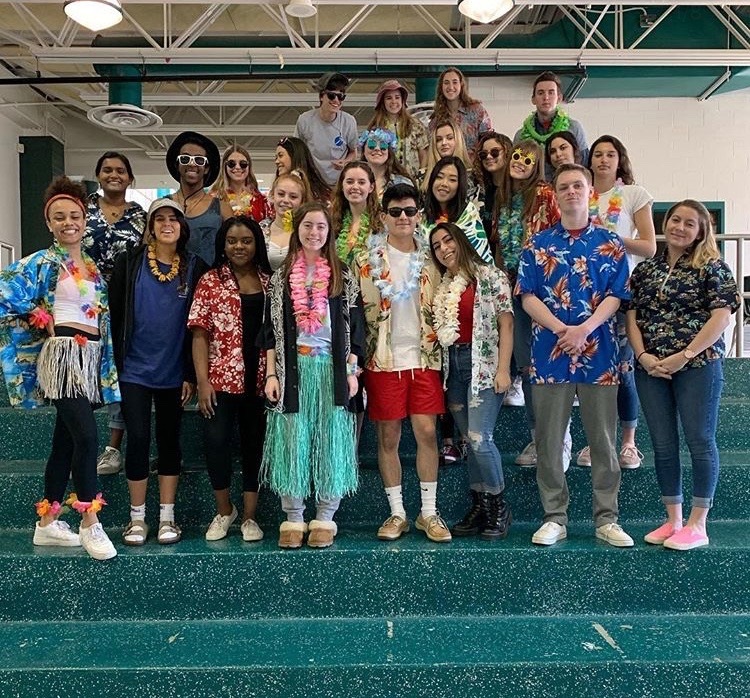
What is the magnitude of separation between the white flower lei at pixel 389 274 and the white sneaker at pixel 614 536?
1.24 m

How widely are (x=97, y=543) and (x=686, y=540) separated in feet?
7.50

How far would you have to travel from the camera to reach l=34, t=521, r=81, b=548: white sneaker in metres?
2.91

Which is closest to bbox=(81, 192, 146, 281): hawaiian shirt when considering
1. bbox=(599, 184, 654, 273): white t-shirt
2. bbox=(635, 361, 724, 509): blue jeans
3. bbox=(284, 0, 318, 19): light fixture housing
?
bbox=(599, 184, 654, 273): white t-shirt

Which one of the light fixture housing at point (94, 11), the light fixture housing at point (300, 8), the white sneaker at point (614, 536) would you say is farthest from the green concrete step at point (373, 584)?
the light fixture housing at point (300, 8)

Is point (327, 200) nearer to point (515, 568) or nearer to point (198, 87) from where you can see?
point (515, 568)

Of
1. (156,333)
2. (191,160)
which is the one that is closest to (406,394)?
(156,333)

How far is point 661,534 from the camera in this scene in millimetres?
2832

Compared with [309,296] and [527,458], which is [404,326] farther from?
[527,458]

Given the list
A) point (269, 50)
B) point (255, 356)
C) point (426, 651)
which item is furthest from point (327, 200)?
point (269, 50)

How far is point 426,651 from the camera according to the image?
2.37m

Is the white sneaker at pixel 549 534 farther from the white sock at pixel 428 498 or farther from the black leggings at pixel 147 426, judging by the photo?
the black leggings at pixel 147 426

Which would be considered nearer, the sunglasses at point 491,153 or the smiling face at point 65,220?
the smiling face at point 65,220

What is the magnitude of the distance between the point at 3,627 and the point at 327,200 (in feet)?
8.18

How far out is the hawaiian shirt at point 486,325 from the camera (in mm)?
2898
